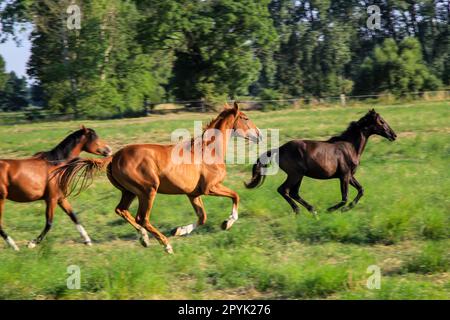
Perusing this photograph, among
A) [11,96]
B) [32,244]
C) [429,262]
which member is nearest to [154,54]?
[11,96]

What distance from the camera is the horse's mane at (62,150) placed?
9.99 metres

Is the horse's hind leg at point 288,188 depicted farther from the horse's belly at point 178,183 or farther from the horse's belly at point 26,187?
the horse's belly at point 26,187

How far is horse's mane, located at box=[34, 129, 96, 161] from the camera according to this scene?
999 cm

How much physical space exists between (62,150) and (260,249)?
12.6 feet

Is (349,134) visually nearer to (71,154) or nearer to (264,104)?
(71,154)

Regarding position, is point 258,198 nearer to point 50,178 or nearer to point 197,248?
point 197,248

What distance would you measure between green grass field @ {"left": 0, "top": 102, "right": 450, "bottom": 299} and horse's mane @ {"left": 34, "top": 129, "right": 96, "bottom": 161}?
1.24 metres

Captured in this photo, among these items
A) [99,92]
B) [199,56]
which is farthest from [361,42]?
[99,92]

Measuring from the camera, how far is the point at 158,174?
9.01 metres

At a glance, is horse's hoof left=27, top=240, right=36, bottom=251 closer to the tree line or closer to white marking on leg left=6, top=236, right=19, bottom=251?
white marking on leg left=6, top=236, right=19, bottom=251

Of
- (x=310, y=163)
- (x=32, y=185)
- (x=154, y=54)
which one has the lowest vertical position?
(x=32, y=185)

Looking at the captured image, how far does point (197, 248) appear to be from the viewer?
8.62 meters

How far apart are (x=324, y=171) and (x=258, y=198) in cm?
136

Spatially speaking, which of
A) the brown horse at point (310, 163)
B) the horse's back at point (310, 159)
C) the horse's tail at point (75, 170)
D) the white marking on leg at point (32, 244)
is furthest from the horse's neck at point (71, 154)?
the horse's back at point (310, 159)
